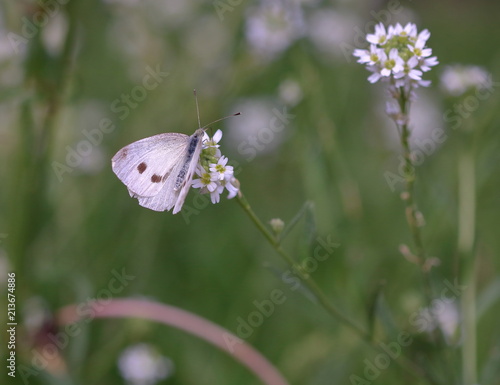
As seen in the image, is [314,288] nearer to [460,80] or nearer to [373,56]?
[373,56]

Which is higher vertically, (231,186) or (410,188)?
(410,188)

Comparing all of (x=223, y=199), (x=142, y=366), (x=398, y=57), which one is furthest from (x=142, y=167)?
(x=223, y=199)

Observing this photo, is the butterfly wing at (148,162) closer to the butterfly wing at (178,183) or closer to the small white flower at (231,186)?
the butterfly wing at (178,183)

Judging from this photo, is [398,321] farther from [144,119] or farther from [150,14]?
[150,14]

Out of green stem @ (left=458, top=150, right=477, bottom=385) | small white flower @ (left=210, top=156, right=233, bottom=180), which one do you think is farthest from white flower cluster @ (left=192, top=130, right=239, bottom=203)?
green stem @ (left=458, top=150, right=477, bottom=385)

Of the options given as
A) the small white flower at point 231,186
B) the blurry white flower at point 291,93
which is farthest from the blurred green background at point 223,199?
the small white flower at point 231,186

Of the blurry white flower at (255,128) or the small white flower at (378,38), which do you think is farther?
the blurry white flower at (255,128)
